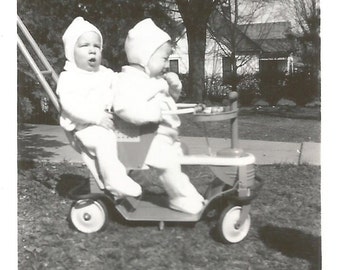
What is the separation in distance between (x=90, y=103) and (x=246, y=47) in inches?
18.6

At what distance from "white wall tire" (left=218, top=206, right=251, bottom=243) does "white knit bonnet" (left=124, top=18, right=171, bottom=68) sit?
1.57ft

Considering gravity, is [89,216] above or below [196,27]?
below

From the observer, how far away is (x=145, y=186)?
75.8 inches

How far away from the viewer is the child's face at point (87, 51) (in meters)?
1.62

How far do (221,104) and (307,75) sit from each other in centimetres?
28

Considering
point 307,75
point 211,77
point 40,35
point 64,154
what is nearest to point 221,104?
point 211,77

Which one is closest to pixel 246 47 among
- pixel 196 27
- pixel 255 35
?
pixel 255 35

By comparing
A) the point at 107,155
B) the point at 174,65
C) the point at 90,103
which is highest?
the point at 174,65

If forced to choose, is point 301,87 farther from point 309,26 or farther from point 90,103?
point 90,103

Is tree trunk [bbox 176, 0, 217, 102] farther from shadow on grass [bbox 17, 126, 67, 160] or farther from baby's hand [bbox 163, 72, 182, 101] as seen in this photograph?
shadow on grass [bbox 17, 126, 67, 160]

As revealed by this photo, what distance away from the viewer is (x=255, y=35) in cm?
162

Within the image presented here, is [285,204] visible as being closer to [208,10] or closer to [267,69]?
[267,69]

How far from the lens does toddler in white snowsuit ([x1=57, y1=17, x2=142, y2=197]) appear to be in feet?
5.28

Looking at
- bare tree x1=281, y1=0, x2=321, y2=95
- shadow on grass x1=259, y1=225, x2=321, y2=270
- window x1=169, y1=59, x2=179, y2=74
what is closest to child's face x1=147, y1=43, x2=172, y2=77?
window x1=169, y1=59, x2=179, y2=74
